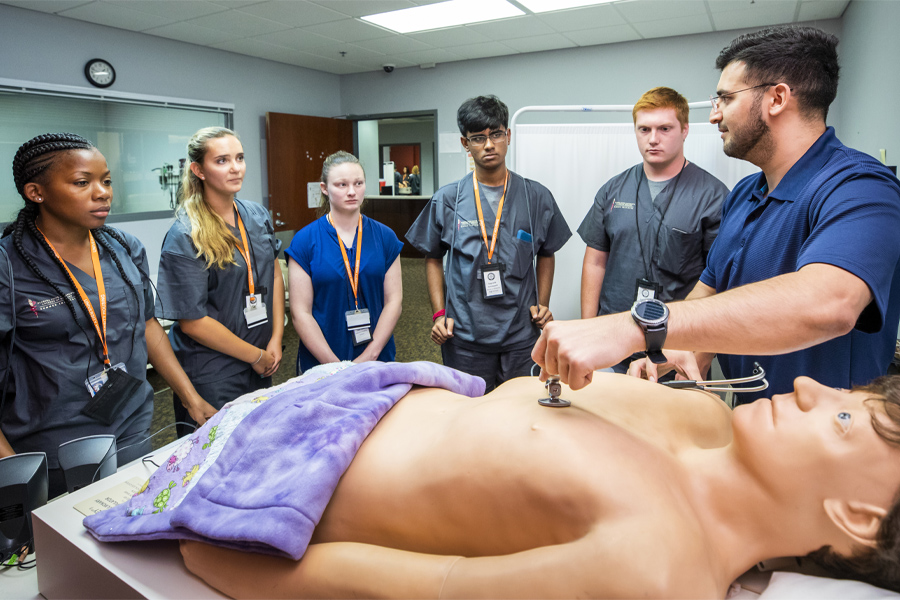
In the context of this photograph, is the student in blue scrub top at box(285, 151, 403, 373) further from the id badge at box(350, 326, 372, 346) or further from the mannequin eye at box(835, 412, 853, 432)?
the mannequin eye at box(835, 412, 853, 432)

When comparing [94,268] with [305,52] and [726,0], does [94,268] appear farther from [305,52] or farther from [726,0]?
[305,52]

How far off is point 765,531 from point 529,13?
446cm

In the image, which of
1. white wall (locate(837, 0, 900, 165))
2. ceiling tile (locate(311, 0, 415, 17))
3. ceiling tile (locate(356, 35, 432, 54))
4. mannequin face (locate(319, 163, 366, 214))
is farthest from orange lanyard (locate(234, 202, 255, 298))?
ceiling tile (locate(356, 35, 432, 54))

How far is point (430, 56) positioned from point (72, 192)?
5134mm

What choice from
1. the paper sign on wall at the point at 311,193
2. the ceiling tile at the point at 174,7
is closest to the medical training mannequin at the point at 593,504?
the ceiling tile at the point at 174,7

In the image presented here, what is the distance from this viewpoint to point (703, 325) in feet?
3.05

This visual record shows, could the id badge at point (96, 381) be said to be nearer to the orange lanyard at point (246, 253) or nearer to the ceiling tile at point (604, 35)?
the orange lanyard at point (246, 253)

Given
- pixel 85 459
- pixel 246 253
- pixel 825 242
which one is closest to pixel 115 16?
pixel 246 253

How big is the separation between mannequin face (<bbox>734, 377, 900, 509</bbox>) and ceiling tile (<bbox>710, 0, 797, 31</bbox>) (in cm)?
425

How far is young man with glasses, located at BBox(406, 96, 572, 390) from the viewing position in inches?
89.0

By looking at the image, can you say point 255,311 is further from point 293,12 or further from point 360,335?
point 293,12

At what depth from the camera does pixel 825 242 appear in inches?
38.4

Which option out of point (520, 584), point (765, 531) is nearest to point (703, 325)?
point (765, 531)

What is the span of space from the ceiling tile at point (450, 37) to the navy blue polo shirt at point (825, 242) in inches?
163
